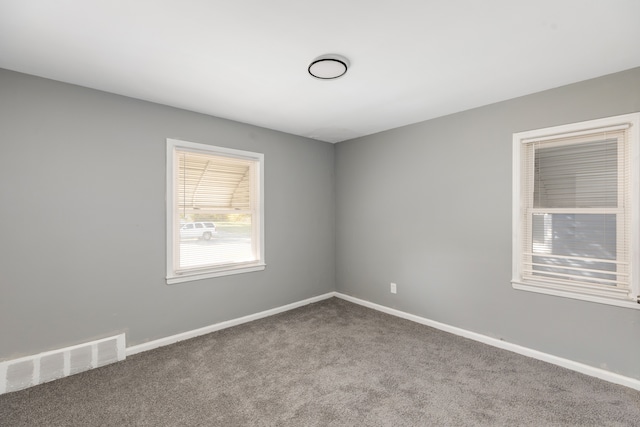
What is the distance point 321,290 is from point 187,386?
2.45 m

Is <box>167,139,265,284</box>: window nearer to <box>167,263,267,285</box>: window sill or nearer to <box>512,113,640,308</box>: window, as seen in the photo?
<box>167,263,267,285</box>: window sill

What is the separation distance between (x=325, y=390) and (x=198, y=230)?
84.4 inches

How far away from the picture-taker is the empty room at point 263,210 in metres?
1.87

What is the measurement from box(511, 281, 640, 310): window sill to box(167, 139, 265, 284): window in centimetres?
289

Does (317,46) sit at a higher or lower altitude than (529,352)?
higher

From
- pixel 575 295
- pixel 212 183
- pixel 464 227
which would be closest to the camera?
pixel 575 295

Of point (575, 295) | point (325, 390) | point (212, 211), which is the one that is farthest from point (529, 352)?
point (212, 211)

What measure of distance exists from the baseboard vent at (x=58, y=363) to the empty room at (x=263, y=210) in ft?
0.05

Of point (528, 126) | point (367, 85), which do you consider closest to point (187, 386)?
point (367, 85)

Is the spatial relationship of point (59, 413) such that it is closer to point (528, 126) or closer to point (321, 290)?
point (321, 290)

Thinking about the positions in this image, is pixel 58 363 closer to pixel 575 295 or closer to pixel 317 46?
pixel 317 46

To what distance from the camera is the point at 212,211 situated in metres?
3.39

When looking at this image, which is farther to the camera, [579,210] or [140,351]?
[140,351]

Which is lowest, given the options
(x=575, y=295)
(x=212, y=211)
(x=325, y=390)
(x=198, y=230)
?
(x=325, y=390)
